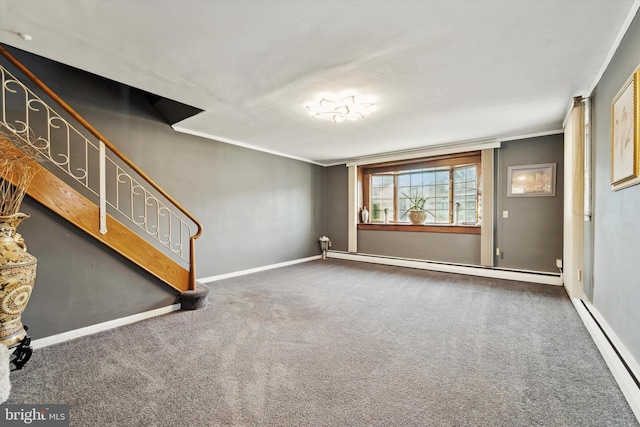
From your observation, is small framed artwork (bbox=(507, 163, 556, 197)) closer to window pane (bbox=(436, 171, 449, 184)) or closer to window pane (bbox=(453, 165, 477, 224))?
window pane (bbox=(453, 165, 477, 224))

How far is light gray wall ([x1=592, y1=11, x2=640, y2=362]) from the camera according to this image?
5.83ft

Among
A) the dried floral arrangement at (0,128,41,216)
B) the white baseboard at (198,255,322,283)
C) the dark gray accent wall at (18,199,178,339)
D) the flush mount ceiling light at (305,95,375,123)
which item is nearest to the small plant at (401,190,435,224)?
the white baseboard at (198,255,322,283)

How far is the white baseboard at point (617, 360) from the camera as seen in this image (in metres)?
1.58

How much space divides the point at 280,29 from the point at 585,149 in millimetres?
3576

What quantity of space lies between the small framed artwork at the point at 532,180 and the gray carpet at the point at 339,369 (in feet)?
5.87

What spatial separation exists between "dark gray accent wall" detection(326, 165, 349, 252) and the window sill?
50 centimetres

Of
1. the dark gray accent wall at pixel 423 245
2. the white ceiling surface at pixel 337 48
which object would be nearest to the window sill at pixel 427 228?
the dark gray accent wall at pixel 423 245

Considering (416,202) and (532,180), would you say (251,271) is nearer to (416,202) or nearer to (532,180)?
(416,202)

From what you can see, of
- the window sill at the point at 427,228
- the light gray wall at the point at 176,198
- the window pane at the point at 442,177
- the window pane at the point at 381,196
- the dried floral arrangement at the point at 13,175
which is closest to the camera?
the dried floral arrangement at the point at 13,175

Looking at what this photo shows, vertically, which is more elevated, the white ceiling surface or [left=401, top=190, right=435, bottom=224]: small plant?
the white ceiling surface

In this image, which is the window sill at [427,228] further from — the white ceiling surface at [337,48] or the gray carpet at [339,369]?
the white ceiling surface at [337,48]

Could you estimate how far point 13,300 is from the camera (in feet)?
6.38

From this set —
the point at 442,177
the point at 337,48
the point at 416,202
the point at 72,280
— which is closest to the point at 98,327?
the point at 72,280

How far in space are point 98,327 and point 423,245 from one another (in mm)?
5179
